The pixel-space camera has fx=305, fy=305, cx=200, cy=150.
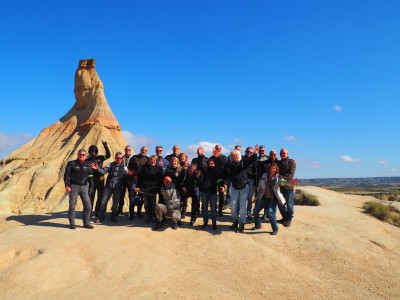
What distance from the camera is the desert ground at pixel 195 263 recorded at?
525 centimetres

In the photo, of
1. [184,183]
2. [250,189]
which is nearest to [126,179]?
[184,183]

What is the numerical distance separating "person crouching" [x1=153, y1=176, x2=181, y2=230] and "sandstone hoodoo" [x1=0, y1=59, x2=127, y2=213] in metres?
15.0

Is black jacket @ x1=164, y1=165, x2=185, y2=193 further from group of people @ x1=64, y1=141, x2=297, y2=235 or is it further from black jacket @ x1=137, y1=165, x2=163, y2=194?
black jacket @ x1=137, y1=165, x2=163, y2=194

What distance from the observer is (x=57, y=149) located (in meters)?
28.0

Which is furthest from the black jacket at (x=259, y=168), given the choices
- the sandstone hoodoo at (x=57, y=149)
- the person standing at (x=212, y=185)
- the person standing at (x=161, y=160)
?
the sandstone hoodoo at (x=57, y=149)

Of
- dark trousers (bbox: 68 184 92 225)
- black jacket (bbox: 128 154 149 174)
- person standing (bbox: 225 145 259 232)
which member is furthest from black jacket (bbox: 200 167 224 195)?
dark trousers (bbox: 68 184 92 225)

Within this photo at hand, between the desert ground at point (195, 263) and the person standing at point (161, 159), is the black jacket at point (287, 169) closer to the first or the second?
the desert ground at point (195, 263)

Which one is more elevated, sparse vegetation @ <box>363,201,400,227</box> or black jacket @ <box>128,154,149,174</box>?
→ black jacket @ <box>128,154,149,174</box>

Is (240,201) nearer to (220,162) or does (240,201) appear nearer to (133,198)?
(220,162)

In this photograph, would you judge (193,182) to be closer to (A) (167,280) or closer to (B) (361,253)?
(A) (167,280)

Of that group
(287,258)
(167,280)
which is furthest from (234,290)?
(287,258)

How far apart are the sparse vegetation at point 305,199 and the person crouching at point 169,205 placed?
9.69 m

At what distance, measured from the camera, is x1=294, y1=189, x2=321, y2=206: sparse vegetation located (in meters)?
15.7

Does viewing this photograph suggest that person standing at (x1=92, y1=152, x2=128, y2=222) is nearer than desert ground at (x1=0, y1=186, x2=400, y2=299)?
No
